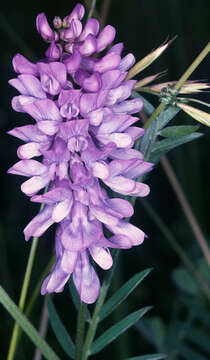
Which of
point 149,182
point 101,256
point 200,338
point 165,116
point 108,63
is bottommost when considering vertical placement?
point 200,338

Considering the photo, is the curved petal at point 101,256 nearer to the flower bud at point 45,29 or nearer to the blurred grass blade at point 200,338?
the flower bud at point 45,29

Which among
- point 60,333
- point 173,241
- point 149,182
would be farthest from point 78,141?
point 149,182

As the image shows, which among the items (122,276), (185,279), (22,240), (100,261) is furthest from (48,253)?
(100,261)

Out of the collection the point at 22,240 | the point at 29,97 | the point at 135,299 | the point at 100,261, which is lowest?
the point at 135,299

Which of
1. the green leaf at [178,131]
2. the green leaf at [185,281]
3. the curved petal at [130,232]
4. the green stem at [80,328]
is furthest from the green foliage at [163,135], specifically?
the green leaf at [185,281]

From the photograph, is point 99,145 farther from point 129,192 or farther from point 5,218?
point 5,218

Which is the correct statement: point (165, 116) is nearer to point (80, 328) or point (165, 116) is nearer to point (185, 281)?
point (80, 328)
